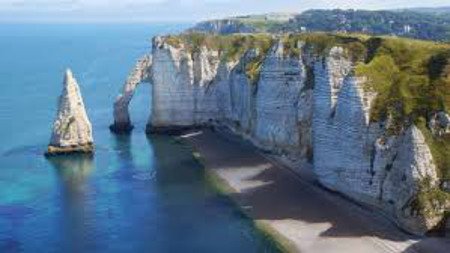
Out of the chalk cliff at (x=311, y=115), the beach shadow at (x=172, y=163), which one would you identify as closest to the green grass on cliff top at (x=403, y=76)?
the chalk cliff at (x=311, y=115)

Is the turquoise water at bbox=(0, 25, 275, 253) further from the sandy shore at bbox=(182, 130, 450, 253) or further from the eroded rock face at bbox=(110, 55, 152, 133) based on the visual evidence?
the sandy shore at bbox=(182, 130, 450, 253)

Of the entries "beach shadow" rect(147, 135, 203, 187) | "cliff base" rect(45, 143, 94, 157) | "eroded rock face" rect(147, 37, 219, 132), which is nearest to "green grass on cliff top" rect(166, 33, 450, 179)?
"beach shadow" rect(147, 135, 203, 187)

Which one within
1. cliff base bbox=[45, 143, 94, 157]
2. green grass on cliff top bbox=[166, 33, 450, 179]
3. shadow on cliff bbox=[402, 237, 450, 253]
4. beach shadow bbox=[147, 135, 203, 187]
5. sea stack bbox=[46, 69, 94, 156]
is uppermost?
green grass on cliff top bbox=[166, 33, 450, 179]

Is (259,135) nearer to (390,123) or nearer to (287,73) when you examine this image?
(287,73)

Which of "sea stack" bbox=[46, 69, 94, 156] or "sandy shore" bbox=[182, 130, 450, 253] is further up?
"sea stack" bbox=[46, 69, 94, 156]

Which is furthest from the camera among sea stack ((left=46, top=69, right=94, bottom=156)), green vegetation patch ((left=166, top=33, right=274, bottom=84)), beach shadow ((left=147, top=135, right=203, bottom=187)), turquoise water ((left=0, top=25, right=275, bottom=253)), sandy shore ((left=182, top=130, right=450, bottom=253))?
green vegetation patch ((left=166, top=33, right=274, bottom=84))

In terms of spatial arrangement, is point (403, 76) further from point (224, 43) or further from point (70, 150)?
point (224, 43)

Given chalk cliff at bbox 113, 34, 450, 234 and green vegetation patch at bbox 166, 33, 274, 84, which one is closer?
chalk cliff at bbox 113, 34, 450, 234

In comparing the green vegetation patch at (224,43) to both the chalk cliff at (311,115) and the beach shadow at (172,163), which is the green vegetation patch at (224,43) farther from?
the beach shadow at (172,163)
